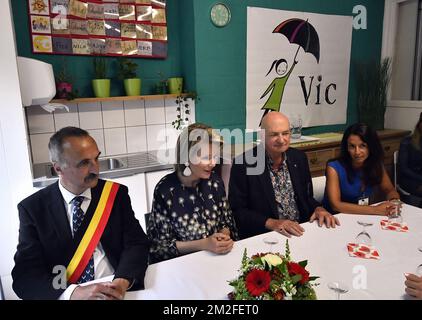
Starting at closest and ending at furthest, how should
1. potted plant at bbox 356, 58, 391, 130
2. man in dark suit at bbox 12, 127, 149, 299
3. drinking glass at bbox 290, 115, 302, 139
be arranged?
man in dark suit at bbox 12, 127, 149, 299
drinking glass at bbox 290, 115, 302, 139
potted plant at bbox 356, 58, 391, 130

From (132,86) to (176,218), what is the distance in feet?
5.23

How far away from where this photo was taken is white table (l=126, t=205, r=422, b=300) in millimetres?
1127

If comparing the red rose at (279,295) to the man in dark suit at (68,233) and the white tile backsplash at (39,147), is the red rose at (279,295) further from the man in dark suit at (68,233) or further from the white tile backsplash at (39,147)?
the white tile backsplash at (39,147)

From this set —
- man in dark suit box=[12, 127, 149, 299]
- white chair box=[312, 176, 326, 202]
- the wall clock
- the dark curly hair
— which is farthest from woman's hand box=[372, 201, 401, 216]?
the wall clock

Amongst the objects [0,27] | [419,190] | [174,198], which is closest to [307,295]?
[174,198]

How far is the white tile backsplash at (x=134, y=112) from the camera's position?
9.78 ft

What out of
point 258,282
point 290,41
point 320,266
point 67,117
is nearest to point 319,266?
point 320,266

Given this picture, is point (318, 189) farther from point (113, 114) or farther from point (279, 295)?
point (113, 114)

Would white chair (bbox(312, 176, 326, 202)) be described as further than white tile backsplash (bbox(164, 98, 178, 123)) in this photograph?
No

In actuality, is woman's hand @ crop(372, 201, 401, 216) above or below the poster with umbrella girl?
below

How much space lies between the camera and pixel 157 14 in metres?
2.99

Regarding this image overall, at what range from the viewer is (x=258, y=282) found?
935 millimetres

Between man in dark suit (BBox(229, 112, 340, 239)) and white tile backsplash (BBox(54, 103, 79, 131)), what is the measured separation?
151 cm

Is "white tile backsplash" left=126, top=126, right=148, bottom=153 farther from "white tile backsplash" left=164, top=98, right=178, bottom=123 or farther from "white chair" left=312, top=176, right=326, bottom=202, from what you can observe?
"white chair" left=312, top=176, right=326, bottom=202
